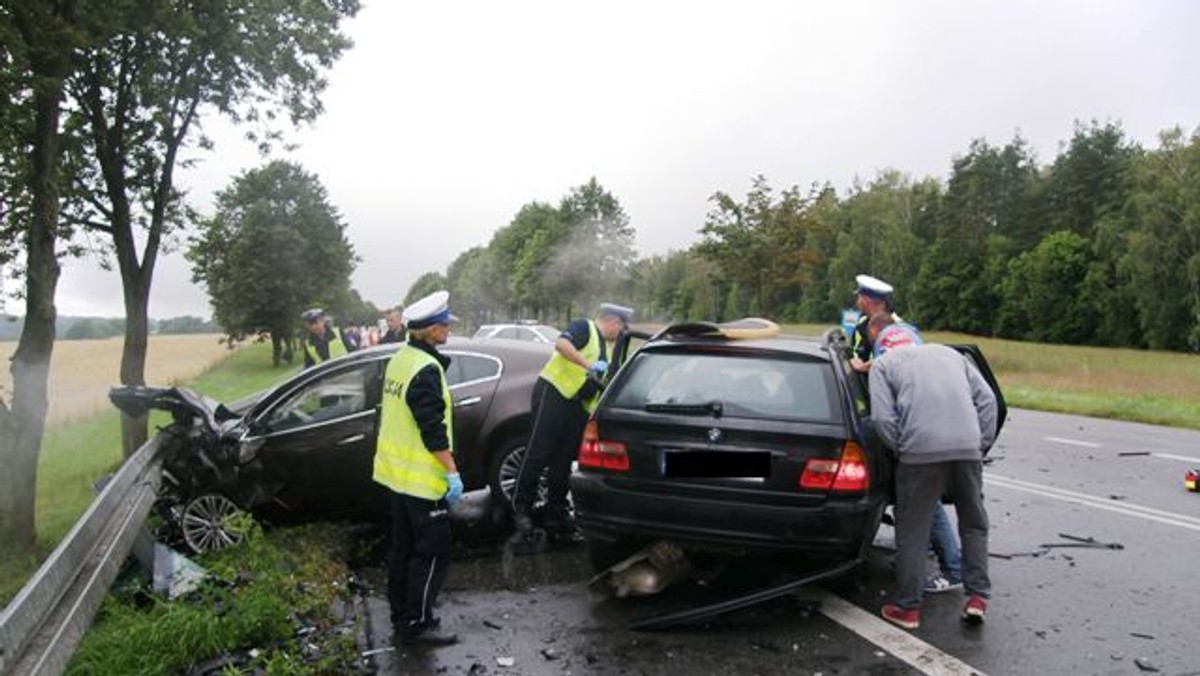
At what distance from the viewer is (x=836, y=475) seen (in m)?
4.39

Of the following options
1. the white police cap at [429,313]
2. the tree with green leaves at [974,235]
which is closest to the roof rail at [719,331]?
the white police cap at [429,313]

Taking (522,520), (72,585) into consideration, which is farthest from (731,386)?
(72,585)

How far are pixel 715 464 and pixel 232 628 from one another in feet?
8.20

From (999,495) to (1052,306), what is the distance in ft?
188

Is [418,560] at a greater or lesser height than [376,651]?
greater

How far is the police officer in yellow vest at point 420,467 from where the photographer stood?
4363 mm

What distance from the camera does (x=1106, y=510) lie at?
23.7ft

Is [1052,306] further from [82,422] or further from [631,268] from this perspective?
[82,422]

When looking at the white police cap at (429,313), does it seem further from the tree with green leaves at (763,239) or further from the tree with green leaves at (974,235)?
the tree with green leaves at (974,235)

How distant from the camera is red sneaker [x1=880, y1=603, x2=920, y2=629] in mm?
4496

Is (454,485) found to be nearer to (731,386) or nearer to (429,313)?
(429,313)

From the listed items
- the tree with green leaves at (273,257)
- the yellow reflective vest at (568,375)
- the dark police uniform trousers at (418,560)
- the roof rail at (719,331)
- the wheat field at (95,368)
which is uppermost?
the tree with green leaves at (273,257)

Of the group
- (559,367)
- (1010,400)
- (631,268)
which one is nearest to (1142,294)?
(631,268)

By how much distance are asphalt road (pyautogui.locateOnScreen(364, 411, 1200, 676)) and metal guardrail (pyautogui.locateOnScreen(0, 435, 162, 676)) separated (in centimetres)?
132
